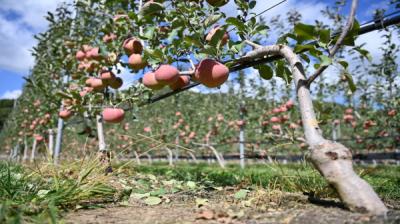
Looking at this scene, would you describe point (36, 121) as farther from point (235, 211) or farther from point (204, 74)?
point (235, 211)

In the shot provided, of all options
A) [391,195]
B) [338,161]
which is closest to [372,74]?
[391,195]

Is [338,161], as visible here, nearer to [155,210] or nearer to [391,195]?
[155,210]

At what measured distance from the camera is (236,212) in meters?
1.69

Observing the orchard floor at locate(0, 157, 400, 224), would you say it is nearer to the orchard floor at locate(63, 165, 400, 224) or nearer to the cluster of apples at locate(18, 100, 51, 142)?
the orchard floor at locate(63, 165, 400, 224)

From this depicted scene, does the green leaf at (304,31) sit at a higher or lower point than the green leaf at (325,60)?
higher

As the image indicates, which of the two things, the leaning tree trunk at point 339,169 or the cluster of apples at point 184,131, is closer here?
the leaning tree trunk at point 339,169

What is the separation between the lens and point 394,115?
25.2 feet

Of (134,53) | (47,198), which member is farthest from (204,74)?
(47,198)

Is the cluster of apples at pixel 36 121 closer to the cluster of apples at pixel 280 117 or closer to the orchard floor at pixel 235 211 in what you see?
the cluster of apples at pixel 280 117

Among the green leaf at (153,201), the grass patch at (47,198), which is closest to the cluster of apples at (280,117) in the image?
the green leaf at (153,201)

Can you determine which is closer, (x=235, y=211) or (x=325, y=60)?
(x=325, y=60)

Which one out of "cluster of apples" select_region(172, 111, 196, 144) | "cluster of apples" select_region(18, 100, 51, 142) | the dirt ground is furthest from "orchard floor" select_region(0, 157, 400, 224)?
"cluster of apples" select_region(172, 111, 196, 144)

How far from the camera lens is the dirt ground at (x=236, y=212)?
1465mm

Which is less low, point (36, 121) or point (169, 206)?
point (36, 121)
